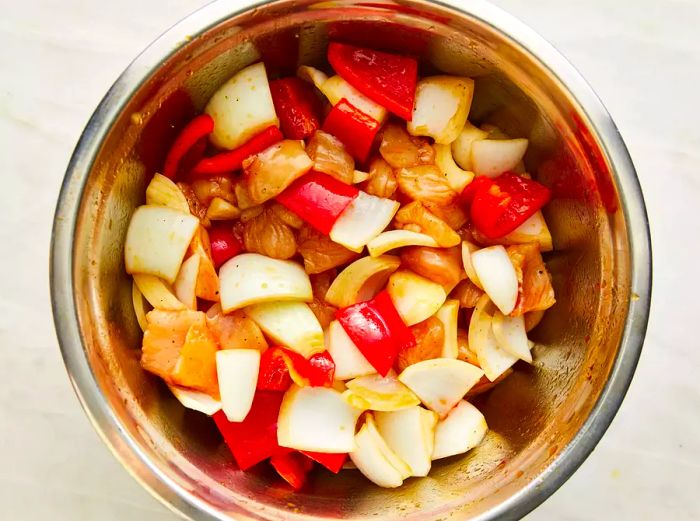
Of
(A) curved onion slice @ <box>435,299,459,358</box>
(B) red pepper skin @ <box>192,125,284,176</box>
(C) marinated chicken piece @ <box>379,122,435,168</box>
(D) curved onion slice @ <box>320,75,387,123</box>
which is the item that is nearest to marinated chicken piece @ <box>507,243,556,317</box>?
(A) curved onion slice @ <box>435,299,459,358</box>

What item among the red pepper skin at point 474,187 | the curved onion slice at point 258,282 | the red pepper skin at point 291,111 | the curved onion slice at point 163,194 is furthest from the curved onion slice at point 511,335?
the curved onion slice at point 163,194

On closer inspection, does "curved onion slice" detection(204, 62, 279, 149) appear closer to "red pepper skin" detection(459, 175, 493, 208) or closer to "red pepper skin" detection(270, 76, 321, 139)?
"red pepper skin" detection(270, 76, 321, 139)

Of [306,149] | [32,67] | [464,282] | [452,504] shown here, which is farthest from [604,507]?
[32,67]

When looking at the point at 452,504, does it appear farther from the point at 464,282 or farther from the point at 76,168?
the point at 76,168

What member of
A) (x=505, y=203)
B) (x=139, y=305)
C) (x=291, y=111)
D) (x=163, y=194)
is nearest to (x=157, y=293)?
(x=139, y=305)

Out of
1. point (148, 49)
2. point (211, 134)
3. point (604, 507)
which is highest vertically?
point (148, 49)

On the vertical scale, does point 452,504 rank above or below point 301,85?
below

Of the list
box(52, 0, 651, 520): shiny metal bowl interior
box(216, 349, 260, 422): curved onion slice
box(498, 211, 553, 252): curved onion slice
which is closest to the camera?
box(52, 0, 651, 520): shiny metal bowl interior

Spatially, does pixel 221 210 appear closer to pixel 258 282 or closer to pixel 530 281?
pixel 258 282
